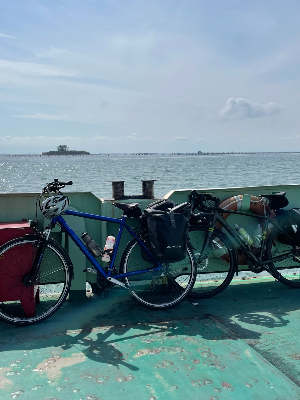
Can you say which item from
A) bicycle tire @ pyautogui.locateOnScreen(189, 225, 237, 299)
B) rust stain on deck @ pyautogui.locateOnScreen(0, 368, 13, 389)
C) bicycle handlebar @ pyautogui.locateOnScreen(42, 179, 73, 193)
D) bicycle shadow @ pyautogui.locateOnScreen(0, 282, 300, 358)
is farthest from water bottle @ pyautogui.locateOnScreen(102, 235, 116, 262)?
rust stain on deck @ pyautogui.locateOnScreen(0, 368, 13, 389)

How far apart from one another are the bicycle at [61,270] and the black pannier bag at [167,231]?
240mm

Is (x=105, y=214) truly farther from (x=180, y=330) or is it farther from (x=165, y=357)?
(x=165, y=357)

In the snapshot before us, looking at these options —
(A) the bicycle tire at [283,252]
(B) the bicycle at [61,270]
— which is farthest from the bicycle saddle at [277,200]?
(B) the bicycle at [61,270]

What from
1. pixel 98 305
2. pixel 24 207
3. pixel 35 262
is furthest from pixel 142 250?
pixel 24 207

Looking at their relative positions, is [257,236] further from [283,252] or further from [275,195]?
[275,195]

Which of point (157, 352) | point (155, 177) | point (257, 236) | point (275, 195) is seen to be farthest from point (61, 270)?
point (155, 177)

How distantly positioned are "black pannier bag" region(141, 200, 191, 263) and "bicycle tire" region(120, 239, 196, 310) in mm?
276

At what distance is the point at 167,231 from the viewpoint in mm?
3914

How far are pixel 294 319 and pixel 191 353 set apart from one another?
1.31 m

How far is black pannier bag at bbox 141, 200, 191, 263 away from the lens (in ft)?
12.8

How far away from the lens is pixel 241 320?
3.90 metres

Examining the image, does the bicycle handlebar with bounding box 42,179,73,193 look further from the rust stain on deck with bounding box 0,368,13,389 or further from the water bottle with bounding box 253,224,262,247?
the water bottle with bounding box 253,224,262,247

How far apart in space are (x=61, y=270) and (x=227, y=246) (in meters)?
1.94

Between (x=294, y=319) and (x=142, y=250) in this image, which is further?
(x=142, y=250)
